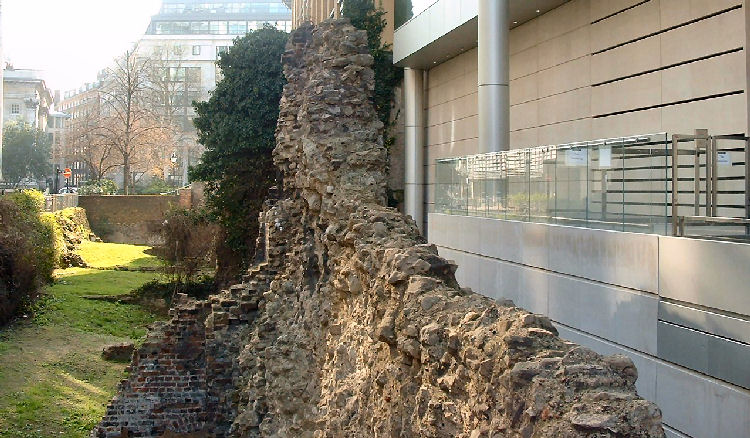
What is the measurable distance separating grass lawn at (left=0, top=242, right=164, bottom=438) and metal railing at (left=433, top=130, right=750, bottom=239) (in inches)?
376

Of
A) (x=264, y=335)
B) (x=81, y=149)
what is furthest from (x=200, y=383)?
(x=81, y=149)

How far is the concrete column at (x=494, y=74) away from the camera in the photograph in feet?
51.0

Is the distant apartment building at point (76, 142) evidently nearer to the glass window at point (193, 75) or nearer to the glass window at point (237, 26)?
the glass window at point (193, 75)

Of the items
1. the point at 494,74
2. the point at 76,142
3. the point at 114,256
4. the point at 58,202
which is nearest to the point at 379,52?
the point at 494,74

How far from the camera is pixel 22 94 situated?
82.5m

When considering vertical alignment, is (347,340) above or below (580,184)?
below

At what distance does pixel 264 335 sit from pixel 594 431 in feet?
29.2

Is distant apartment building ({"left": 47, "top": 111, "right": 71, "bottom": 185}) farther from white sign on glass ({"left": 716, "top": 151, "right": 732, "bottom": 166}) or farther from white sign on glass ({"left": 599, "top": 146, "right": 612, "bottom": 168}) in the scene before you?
white sign on glass ({"left": 716, "top": 151, "right": 732, "bottom": 166})

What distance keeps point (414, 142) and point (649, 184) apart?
16116 millimetres

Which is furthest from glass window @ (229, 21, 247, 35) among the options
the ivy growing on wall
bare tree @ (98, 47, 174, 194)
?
the ivy growing on wall

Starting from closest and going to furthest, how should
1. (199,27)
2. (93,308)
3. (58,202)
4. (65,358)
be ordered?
(65,358), (93,308), (58,202), (199,27)

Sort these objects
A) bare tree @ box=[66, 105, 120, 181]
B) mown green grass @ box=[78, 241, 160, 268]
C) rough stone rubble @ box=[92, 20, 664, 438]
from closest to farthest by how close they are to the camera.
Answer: rough stone rubble @ box=[92, 20, 664, 438] < mown green grass @ box=[78, 241, 160, 268] < bare tree @ box=[66, 105, 120, 181]

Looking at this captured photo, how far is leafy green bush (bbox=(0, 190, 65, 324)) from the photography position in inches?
893

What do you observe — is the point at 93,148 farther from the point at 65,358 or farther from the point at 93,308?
the point at 65,358
